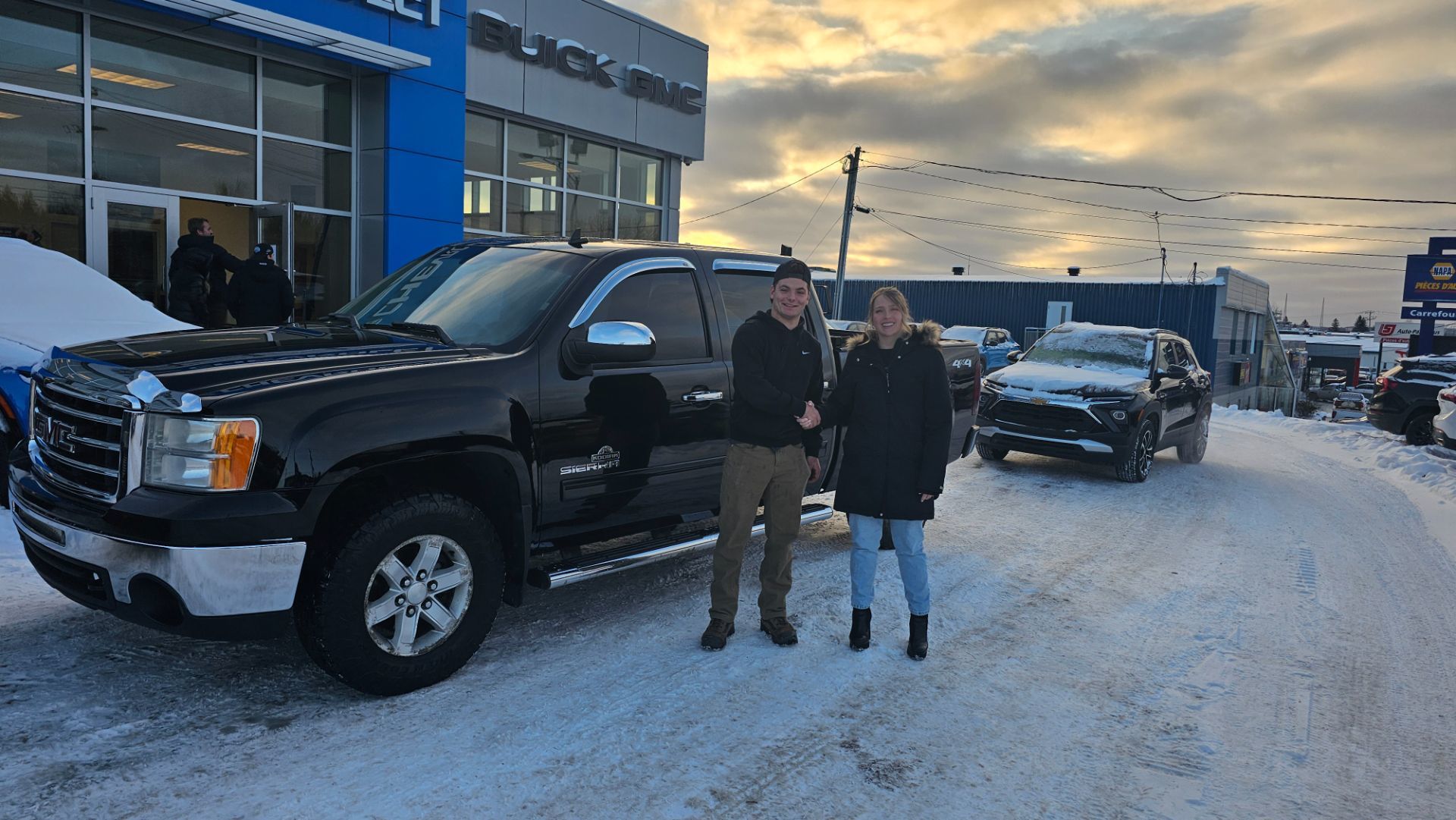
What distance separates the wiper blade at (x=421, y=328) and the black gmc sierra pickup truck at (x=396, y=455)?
0.02 m

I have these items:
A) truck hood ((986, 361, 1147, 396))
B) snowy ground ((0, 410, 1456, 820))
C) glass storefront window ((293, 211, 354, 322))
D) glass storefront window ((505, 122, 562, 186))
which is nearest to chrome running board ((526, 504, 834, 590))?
snowy ground ((0, 410, 1456, 820))

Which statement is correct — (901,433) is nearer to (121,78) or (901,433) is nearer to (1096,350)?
(1096,350)

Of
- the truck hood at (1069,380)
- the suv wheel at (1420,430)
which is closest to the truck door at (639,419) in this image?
the truck hood at (1069,380)

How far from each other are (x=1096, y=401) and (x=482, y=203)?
11123mm

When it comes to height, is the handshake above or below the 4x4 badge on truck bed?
above

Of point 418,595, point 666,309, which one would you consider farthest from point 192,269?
Result: point 418,595

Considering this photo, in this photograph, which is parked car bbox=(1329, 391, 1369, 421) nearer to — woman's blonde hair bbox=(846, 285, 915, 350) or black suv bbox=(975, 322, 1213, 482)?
black suv bbox=(975, 322, 1213, 482)

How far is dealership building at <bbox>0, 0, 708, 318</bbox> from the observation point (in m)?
10.6

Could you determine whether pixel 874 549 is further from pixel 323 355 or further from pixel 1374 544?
pixel 1374 544

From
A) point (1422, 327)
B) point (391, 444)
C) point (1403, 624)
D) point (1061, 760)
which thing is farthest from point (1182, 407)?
point (1422, 327)

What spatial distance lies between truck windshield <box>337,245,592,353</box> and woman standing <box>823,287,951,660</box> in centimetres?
154

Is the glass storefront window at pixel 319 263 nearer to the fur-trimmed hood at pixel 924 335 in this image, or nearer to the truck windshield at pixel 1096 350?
the truck windshield at pixel 1096 350

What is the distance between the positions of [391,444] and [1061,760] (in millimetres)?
2816

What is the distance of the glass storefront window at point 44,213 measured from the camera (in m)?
10.2
